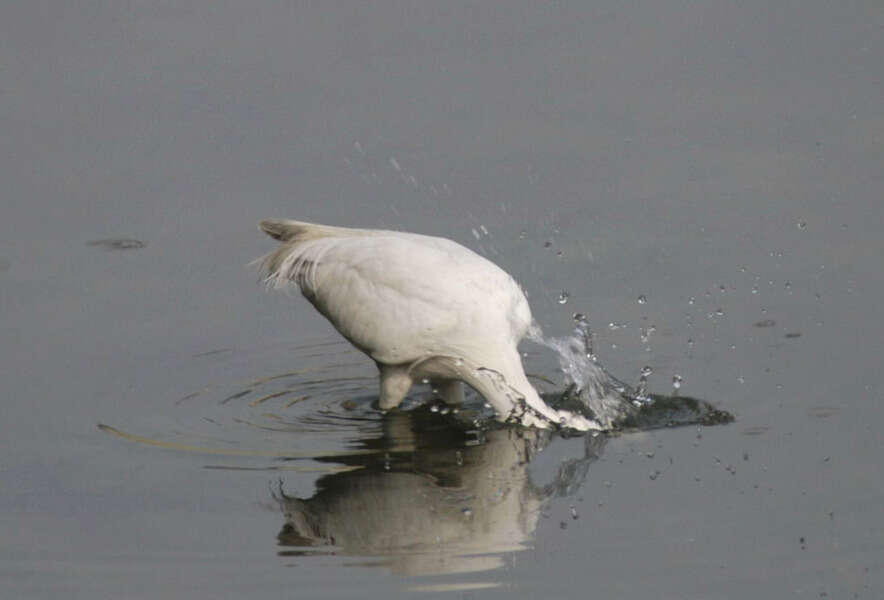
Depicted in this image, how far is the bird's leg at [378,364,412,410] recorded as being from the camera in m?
9.88

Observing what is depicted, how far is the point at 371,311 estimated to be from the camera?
32.0 ft

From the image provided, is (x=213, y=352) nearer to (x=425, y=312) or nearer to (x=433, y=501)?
(x=425, y=312)

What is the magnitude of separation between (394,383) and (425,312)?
0.51 m

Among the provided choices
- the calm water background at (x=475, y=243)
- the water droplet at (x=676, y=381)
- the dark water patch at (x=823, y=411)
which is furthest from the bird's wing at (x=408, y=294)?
the dark water patch at (x=823, y=411)

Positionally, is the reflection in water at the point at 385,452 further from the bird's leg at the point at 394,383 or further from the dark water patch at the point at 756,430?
the dark water patch at the point at 756,430

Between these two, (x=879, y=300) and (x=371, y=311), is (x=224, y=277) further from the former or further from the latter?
(x=879, y=300)

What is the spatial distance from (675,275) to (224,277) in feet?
8.63

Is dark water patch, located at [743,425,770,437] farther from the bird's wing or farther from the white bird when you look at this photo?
the bird's wing

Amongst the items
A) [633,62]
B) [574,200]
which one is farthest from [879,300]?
[633,62]

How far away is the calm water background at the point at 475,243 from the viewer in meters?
7.83

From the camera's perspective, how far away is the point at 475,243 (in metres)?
11.6

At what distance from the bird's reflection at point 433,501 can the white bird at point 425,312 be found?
0.24m

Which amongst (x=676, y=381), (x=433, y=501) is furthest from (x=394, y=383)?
(x=433, y=501)

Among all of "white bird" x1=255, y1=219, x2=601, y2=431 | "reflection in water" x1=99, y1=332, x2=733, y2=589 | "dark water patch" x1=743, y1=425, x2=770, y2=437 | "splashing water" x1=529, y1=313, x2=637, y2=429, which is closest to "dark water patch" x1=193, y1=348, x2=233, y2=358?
"reflection in water" x1=99, y1=332, x2=733, y2=589
